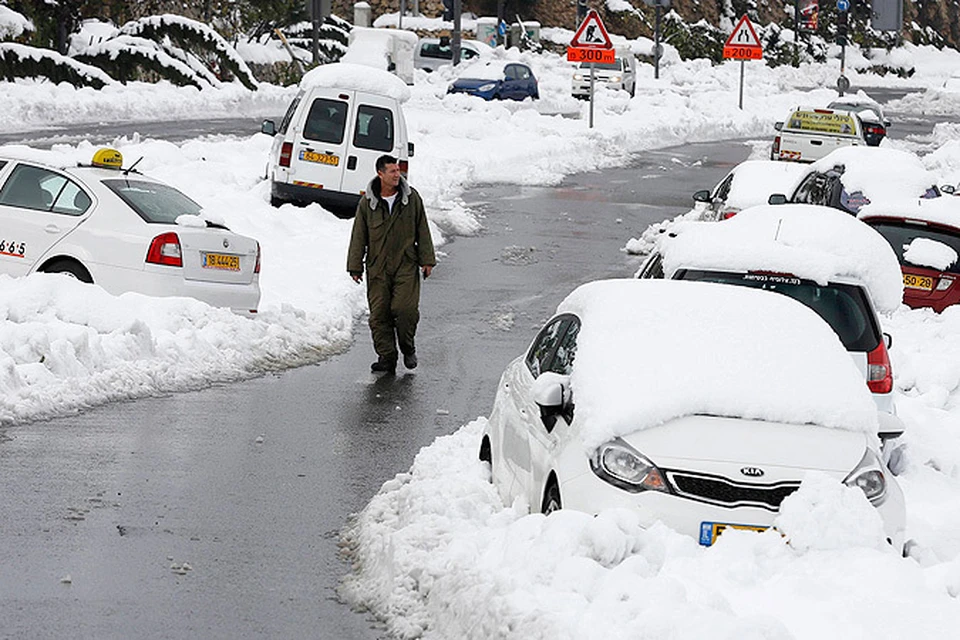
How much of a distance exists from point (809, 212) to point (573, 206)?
17806 millimetres

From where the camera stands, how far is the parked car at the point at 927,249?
1557 centimetres

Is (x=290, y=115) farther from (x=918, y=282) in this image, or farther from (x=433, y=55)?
(x=433, y=55)

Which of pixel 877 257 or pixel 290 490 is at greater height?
pixel 877 257

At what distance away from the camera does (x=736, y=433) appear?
745cm

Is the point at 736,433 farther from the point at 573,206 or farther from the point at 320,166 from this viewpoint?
the point at 573,206

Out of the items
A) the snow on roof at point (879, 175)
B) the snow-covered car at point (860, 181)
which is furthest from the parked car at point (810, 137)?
the snow-covered car at point (860, 181)

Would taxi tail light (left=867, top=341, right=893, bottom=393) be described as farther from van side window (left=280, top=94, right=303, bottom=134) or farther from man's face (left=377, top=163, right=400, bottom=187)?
van side window (left=280, top=94, right=303, bottom=134)

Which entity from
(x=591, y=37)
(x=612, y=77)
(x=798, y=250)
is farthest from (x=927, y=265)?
(x=612, y=77)

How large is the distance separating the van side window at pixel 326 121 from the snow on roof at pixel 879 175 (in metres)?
6.66

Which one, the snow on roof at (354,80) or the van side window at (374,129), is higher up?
the snow on roof at (354,80)

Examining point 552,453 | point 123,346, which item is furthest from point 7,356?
point 552,453

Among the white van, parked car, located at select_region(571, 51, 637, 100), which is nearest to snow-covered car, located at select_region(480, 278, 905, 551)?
the white van

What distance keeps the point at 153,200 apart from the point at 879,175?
31.5 feet

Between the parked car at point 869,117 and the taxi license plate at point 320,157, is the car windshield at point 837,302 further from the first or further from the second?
the parked car at point 869,117
